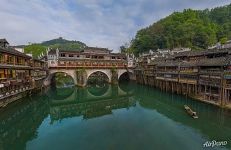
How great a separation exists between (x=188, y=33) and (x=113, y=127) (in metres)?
72.9

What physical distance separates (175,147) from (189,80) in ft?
79.6

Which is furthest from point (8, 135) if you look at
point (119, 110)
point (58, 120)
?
point (119, 110)

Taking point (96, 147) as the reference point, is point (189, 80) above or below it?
above

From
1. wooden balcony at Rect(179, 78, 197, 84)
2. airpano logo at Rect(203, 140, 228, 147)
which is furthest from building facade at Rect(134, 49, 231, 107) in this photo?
airpano logo at Rect(203, 140, 228, 147)

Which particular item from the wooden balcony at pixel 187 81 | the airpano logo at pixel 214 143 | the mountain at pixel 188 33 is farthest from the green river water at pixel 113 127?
the mountain at pixel 188 33

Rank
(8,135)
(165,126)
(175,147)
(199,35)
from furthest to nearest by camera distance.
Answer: (199,35) < (165,126) < (8,135) < (175,147)

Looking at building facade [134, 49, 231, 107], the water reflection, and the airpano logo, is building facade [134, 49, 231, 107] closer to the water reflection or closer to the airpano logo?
the airpano logo

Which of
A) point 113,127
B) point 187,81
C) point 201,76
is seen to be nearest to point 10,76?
point 113,127

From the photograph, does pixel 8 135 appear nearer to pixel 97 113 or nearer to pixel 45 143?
pixel 45 143

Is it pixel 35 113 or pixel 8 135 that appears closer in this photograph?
pixel 8 135

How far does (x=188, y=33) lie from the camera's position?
84.9 meters

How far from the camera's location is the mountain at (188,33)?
84375 millimetres

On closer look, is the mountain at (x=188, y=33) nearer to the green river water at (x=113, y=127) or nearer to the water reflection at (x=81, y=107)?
the water reflection at (x=81, y=107)

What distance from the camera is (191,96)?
38938mm
